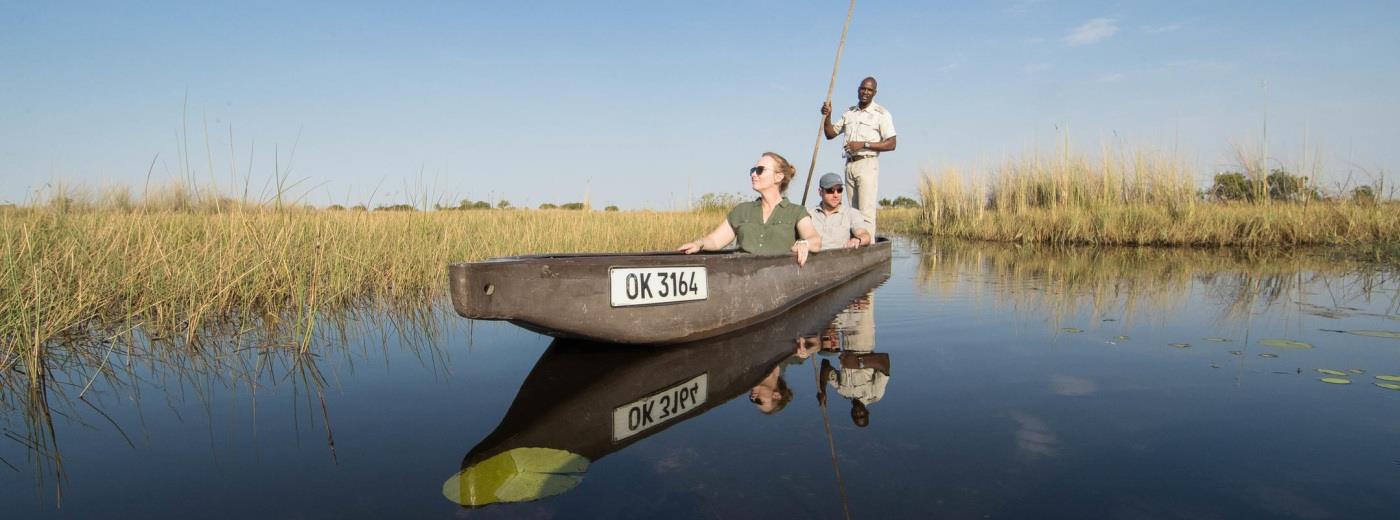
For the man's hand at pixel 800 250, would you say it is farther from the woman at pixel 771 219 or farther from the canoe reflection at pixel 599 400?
the canoe reflection at pixel 599 400

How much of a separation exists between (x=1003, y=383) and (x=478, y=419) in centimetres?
219

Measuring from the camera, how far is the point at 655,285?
131 inches

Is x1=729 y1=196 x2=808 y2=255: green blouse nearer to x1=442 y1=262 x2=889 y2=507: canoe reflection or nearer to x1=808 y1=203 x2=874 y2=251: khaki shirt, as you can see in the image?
x1=442 y1=262 x2=889 y2=507: canoe reflection

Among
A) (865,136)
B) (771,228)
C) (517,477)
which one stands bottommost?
(517,477)

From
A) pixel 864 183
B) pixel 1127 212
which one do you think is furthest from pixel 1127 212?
pixel 864 183

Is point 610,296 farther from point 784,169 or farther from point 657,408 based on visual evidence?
point 784,169

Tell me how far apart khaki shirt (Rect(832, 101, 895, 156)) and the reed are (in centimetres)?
593

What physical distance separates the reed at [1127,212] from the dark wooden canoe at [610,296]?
8946mm

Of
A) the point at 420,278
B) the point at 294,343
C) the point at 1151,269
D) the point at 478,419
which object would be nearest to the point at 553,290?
the point at 478,419

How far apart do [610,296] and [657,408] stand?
0.76 metres

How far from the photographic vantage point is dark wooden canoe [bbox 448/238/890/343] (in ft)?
9.13

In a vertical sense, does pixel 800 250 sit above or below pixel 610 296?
above

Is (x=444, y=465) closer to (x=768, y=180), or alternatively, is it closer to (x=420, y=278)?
(x=768, y=180)

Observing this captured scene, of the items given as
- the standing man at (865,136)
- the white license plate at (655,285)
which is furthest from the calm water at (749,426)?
the standing man at (865,136)
